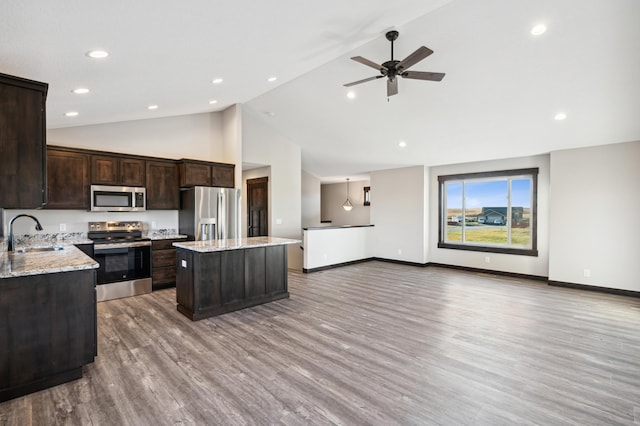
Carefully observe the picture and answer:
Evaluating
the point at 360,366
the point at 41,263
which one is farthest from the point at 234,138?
the point at 360,366

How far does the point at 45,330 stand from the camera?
2.46m

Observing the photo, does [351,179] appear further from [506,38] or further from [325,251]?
[506,38]

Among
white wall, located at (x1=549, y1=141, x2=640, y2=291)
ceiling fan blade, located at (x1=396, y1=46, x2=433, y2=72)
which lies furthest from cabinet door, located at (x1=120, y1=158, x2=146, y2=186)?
Answer: white wall, located at (x1=549, y1=141, x2=640, y2=291)

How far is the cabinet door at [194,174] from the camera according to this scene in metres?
5.67

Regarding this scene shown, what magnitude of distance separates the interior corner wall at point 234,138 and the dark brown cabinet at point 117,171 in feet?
5.45

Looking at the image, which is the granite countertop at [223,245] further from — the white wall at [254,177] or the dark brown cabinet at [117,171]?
the white wall at [254,177]

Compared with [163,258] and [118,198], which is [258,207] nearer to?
[163,258]

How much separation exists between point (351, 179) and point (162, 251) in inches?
265

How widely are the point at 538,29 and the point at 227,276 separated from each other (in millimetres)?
4726

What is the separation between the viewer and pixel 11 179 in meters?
2.32

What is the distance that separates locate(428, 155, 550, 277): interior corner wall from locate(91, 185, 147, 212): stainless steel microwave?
6.47 m

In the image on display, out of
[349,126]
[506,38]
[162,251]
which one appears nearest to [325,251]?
[349,126]

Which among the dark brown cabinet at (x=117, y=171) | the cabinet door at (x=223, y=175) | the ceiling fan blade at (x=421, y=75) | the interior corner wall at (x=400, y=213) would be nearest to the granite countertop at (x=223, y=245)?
the dark brown cabinet at (x=117, y=171)

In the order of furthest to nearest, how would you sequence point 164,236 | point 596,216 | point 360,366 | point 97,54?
point 164,236
point 596,216
point 360,366
point 97,54
